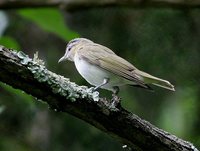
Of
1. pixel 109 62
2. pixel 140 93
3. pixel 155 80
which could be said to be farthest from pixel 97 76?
pixel 140 93

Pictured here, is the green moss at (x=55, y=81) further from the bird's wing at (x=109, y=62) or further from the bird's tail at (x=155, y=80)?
the bird's tail at (x=155, y=80)

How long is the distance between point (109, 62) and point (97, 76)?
124 mm

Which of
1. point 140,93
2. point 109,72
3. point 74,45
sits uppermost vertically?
point 109,72

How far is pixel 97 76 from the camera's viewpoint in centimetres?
363

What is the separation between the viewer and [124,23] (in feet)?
17.1

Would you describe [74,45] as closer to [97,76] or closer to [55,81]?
[97,76]

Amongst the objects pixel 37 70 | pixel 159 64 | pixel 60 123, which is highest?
pixel 37 70

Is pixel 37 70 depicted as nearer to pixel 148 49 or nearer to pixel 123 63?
pixel 123 63

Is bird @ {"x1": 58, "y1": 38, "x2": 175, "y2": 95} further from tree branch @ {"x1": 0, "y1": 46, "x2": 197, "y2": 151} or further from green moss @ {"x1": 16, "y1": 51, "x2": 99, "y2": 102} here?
green moss @ {"x1": 16, "y1": 51, "x2": 99, "y2": 102}

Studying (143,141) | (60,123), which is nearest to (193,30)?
(60,123)

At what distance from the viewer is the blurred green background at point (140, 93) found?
16.5 ft

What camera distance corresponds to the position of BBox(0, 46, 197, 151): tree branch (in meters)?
2.58

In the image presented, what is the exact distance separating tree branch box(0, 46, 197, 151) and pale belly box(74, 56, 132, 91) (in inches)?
22.1

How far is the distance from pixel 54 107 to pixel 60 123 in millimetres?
2492
